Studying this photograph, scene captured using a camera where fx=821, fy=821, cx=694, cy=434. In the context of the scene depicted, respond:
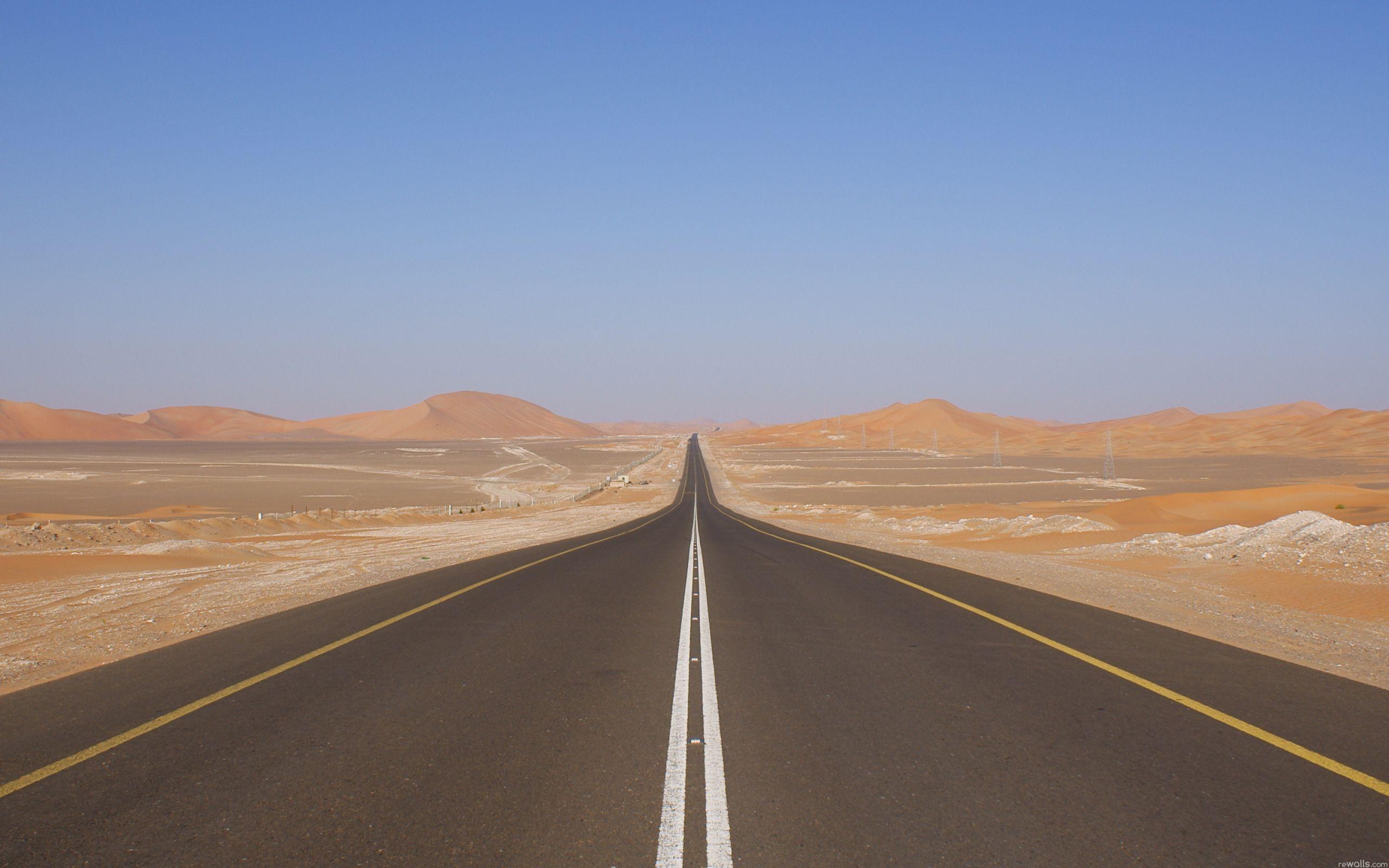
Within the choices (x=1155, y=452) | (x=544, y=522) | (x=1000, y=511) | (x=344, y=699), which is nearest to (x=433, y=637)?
(x=344, y=699)

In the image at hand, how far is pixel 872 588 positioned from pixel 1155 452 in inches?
5182

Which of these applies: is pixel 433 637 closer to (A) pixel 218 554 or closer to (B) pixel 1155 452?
(A) pixel 218 554

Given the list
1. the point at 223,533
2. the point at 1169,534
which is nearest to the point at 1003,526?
the point at 1169,534

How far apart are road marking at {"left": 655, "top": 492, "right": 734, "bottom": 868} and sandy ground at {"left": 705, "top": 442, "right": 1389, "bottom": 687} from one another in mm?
6259

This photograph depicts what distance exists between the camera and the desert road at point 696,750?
14.2 ft

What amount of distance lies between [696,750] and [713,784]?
2.11ft

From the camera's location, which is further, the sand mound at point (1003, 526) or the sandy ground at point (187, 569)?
the sand mound at point (1003, 526)

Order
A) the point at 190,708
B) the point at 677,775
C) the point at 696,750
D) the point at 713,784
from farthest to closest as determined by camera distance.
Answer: the point at 190,708 < the point at 696,750 < the point at 677,775 < the point at 713,784

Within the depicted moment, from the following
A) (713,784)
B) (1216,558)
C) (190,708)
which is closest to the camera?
(713,784)

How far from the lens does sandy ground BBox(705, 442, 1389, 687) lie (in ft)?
35.4

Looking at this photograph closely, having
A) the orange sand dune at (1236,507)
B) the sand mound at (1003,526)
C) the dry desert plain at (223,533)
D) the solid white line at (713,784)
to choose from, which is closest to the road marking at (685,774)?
the solid white line at (713,784)

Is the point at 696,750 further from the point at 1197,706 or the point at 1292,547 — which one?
the point at 1292,547

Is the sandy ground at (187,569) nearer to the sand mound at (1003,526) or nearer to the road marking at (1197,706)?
the road marking at (1197,706)

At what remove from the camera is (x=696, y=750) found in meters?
5.76
